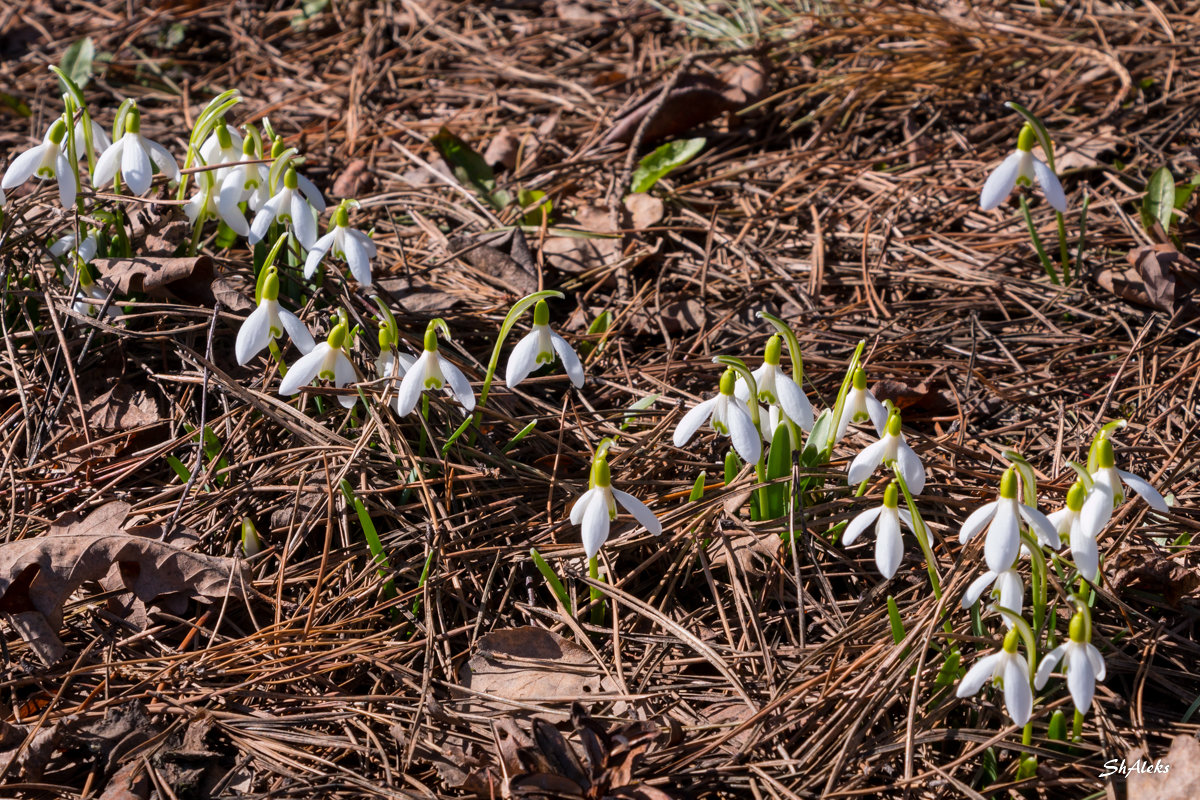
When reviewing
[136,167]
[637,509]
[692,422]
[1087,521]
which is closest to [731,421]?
[692,422]

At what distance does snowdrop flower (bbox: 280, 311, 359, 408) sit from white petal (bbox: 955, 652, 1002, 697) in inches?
47.0

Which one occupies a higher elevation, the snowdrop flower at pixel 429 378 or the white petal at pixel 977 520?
the snowdrop flower at pixel 429 378

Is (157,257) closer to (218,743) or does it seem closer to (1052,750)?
(218,743)

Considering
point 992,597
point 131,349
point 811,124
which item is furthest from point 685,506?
point 811,124

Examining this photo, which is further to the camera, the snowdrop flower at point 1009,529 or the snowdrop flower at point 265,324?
the snowdrop flower at point 265,324

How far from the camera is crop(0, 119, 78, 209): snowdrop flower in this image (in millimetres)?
2088

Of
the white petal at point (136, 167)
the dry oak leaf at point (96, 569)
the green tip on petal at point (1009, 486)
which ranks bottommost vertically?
the dry oak leaf at point (96, 569)

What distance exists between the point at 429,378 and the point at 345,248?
1.31 ft

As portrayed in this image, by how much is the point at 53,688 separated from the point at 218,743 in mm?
340

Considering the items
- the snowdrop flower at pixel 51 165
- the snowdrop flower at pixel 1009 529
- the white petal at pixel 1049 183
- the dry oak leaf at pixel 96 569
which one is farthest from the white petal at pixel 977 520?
the snowdrop flower at pixel 51 165

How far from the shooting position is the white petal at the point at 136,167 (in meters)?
2.07

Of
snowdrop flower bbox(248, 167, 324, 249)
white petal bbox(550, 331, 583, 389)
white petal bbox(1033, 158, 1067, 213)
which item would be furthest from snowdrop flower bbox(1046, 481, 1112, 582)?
snowdrop flower bbox(248, 167, 324, 249)

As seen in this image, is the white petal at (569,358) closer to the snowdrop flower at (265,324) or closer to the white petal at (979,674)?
the snowdrop flower at (265,324)

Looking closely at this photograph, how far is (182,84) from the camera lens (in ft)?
12.4
